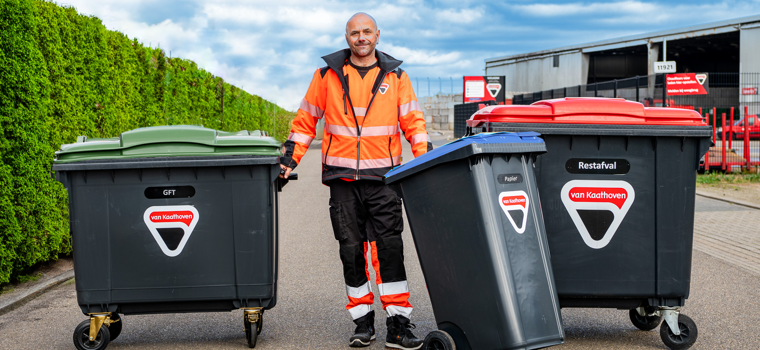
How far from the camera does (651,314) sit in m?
3.88

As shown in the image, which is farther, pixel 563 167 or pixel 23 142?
pixel 23 142

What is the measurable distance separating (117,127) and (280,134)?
22538 millimetres

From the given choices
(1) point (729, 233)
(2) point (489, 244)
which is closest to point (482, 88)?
(1) point (729, 233)

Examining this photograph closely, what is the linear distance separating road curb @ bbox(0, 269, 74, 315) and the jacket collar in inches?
118

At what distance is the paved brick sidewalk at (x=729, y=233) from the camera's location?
625cm

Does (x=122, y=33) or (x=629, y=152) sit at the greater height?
(x=122, y=33)

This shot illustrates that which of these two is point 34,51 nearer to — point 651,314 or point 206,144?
point 206,144

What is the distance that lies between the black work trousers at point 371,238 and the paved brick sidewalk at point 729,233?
3629 millimetres

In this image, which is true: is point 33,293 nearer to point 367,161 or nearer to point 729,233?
point 367,161

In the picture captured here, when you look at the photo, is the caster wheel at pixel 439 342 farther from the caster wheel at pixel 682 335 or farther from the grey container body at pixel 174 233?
the caster wheel at pixel 682 335

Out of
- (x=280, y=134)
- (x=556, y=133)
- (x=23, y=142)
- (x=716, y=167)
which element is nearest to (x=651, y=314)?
(x=556, y=133)

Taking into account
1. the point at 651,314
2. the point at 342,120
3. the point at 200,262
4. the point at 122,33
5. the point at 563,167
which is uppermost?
the point at 122,33

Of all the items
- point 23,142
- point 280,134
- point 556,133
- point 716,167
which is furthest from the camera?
point 280,134

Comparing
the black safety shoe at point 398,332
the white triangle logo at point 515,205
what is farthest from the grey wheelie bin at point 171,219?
the white triangle logo at point 515,205
